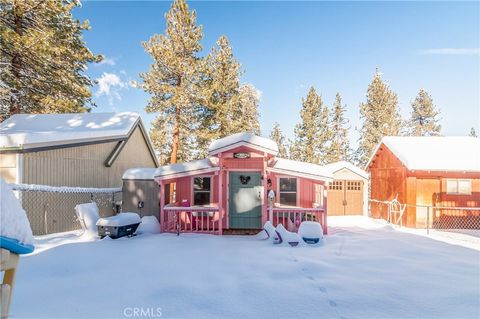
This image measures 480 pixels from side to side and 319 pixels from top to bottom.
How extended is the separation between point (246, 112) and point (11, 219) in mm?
20994

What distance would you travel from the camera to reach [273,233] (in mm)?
8109

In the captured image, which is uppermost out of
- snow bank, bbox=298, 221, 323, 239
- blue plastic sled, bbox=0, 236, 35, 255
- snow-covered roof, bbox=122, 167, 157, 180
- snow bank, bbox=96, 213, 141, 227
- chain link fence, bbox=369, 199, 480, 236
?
snow-covered roof, bbox=122, 167, 157, 180

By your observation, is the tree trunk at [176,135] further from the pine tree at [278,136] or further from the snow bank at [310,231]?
the pine tree at [278,136]

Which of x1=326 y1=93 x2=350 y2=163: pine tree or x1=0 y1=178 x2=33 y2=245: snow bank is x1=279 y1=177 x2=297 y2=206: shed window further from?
x1=326 y1=93 x2=350 y2=163: pine tree

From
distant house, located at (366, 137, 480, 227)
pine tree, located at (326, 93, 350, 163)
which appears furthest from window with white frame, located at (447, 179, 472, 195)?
pine tree, located at (326, 93, 350, 163)

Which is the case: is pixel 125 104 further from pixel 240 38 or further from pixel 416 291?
pixel 416 291

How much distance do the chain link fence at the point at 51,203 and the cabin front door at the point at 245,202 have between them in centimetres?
615

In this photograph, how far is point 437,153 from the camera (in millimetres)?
12586

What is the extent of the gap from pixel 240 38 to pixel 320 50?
7.53 m

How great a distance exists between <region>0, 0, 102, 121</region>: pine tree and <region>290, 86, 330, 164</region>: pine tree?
16.9 metres

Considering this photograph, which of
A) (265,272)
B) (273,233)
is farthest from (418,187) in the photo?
(265,272)

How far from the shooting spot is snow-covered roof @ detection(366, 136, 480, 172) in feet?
38.0

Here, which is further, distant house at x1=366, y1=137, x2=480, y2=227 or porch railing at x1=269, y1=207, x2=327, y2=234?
distant house at x1=366, y1=137, x2=480, y2=227

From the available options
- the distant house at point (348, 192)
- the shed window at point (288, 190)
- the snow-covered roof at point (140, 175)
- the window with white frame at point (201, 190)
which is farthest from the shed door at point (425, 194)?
the snow-covered roof at point (140, 175)
